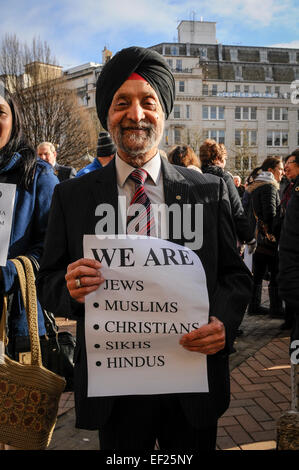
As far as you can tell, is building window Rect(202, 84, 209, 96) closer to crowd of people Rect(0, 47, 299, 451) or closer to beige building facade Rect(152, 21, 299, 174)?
beige building facade Rect(152, 21, 299, 174)

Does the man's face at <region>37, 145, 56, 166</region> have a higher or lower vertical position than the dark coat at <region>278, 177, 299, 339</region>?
higher

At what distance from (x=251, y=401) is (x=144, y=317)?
2.70m

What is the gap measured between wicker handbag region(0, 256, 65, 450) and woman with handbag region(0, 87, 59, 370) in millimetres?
225

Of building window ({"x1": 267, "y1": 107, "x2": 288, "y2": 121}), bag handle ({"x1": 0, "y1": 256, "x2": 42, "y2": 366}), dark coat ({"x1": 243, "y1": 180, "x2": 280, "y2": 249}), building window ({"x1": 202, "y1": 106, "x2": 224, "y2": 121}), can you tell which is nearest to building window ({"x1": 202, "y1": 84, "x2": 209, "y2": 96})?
building window ({"x1": 202, "y1": 106, "x2": 224, "y2": 121})

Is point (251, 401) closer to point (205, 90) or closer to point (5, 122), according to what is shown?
point (5, 122)

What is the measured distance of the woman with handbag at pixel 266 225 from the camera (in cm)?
580

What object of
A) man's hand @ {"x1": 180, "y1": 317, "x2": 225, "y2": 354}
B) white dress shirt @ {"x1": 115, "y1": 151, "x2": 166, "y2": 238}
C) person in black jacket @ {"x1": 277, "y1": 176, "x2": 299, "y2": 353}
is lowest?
man's hand @ {"x1": 180, "y1": 317, "x2": 225, "y2": 354}

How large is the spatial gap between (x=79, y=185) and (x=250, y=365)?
Answer: 137 inches

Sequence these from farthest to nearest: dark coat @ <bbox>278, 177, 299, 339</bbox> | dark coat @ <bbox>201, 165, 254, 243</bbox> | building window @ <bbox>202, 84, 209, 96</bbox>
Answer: building window @ <bbox>202, 84, 209, 96</bbox>, dark coat @ <bbox>201, 165, 254, 243</bbox>, dark coat @ <bbox>278, 177, 299, 339</bbox>

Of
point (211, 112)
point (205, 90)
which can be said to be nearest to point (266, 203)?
point (211, 112)

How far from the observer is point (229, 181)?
4375mm

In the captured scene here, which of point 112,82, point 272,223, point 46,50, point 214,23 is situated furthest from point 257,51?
point 112,82

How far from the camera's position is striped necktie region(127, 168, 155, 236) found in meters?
1.46

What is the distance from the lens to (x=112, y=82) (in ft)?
5.03
